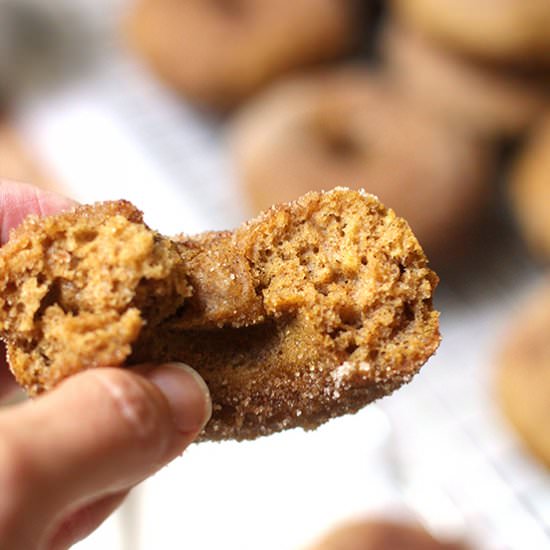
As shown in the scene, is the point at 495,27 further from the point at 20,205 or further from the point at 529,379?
the point at 20,205

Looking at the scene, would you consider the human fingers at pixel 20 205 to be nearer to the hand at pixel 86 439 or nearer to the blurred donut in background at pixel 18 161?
the hand at pixel 86 439

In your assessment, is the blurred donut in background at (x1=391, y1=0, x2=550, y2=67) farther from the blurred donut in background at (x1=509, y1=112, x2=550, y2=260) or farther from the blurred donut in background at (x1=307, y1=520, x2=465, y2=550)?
the blurred donut in background at (x1=307, y1=520, x2=465, y2=550)

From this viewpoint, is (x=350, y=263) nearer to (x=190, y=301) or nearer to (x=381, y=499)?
(x=190, y=301)

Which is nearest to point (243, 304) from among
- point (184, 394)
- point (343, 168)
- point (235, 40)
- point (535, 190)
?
point (184, 394)

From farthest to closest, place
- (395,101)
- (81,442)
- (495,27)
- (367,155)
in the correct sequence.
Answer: (395,101)
(367,155)
(495,27)
(81,442)

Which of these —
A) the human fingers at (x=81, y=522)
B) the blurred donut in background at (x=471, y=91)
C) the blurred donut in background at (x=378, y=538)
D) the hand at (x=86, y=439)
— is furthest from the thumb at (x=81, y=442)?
the blurred donut in background at (x=471, y=91)
